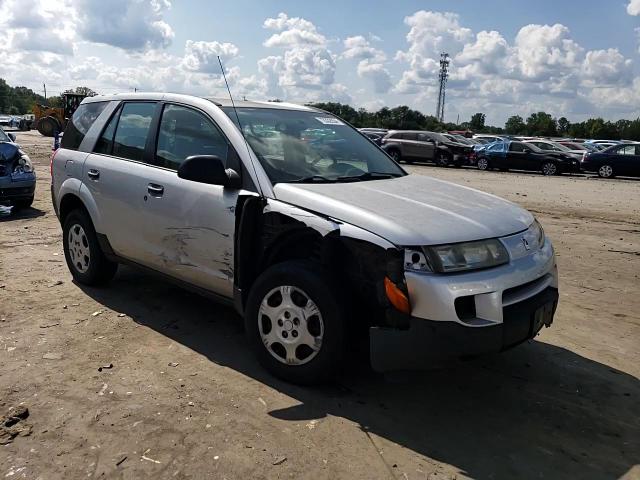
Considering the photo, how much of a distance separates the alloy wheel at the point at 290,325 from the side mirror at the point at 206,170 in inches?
32.4

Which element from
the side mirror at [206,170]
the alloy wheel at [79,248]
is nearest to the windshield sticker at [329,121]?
the side mirror at [206,170]

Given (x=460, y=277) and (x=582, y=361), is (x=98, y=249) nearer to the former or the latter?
(x=460, y=277)

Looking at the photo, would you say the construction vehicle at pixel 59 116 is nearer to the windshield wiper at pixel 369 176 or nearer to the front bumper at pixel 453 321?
the windshield wiper at pixel 369 176

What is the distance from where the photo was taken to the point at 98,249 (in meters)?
5.35

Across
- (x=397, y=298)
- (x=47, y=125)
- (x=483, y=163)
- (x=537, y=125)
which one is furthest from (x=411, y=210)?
(x=537, y=125)

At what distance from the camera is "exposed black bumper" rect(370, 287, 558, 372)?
3.15 meters

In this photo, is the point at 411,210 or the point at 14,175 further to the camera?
the point at 14,175

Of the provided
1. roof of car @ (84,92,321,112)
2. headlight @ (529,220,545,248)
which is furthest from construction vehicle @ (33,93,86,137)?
headlight @ (529,220,545,248)

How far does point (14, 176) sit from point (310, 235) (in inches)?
306

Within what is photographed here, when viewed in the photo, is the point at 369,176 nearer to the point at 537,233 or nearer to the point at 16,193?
the point at 537,233

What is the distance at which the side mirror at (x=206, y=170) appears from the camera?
3848mm

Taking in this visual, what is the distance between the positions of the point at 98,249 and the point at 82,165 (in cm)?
77

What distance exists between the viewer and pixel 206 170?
12.6 feet

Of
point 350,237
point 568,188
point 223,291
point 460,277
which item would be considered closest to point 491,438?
point 460,277
